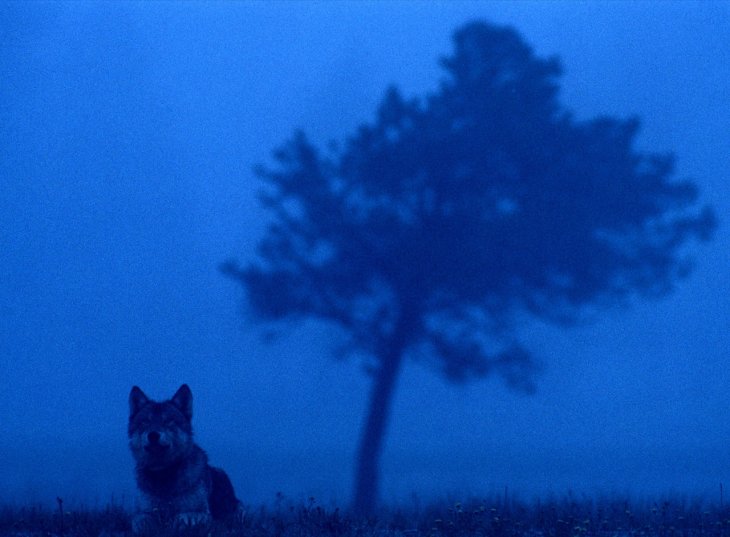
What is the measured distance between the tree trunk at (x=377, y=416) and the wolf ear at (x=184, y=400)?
10760 mm

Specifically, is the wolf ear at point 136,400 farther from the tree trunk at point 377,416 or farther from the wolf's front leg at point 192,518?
the tree trunk at point 377,416

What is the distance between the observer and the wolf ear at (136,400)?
9633 millimetres

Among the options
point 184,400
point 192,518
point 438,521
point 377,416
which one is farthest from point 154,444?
point 377,416

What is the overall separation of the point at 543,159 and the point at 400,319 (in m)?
4.40

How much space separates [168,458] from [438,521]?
2.59 m

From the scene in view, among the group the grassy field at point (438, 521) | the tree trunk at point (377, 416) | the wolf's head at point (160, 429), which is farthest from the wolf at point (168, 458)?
the tree trunk at point (377, 416)

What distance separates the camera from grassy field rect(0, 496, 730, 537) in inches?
361

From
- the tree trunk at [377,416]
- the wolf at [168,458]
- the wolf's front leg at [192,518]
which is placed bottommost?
the wolf's front leg at [192,518]

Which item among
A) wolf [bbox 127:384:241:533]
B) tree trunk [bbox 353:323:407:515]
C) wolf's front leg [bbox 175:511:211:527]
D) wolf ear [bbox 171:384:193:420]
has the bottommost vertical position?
wolf's front leg [bbox 175:511:211:527]

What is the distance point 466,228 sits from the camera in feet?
66.6

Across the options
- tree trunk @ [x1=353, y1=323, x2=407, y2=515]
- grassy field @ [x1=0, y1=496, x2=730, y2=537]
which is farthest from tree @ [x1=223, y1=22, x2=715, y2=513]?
grassy field @ [x1=0, y1=496, x2=730, y2=537]

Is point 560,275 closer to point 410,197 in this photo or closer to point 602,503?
point 410,197

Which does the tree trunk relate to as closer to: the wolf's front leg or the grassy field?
the grassy field

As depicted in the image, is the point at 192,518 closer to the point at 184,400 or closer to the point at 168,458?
the point at 168,458
